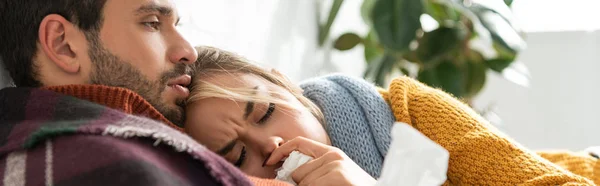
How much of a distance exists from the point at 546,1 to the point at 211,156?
258 centimetres

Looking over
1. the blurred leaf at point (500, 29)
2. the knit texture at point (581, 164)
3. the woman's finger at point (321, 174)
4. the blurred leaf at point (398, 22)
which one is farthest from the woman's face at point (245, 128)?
the blurred leaf at point (500, 29)

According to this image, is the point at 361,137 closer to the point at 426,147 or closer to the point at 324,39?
the point at 426,147

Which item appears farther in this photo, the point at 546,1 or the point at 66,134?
the point at 546,1

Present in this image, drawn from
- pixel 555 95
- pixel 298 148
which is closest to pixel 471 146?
pixel 298 148

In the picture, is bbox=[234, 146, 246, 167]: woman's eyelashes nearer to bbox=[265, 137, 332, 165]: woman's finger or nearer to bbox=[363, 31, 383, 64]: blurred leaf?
bbox=[265, 137, 332, 165]: woman's finger

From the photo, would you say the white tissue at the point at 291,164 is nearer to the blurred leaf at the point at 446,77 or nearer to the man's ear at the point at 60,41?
the man's ear at the point at 60,41

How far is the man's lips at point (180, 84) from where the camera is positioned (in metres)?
1.09

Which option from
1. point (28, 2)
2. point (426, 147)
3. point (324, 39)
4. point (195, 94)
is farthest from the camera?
point (324, 39)

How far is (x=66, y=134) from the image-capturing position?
2.45 feet

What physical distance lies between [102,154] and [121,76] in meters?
0.34

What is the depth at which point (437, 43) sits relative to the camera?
2.33 metres

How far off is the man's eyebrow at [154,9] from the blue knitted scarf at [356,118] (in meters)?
0.36

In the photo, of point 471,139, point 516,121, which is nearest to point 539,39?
point 516,121

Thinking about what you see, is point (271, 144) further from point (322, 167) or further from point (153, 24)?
point (153, 24)
